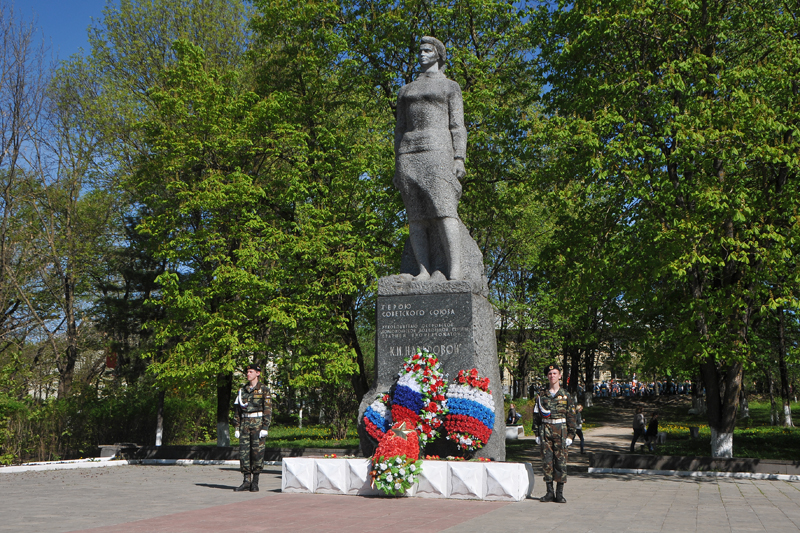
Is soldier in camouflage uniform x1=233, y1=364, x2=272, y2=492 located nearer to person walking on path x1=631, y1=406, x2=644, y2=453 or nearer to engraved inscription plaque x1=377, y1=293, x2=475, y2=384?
engraved inscription plaque x1=377, y1=293, x2=475, y2=384

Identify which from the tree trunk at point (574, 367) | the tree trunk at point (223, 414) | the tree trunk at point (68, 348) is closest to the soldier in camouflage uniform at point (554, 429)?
the tree trunk at point (223, 414)

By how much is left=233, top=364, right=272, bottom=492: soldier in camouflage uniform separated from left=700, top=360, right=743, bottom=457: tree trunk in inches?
404

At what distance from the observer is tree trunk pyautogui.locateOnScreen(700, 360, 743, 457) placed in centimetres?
1512

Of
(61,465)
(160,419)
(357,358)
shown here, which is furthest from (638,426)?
(61,465)

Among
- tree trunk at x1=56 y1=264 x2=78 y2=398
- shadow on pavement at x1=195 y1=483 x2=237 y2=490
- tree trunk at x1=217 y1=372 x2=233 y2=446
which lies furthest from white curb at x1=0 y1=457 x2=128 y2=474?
shadow on pavement at x1=195 y1=483 x2=237 y2=490

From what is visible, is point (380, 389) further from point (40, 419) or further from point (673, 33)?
point (40, 419)

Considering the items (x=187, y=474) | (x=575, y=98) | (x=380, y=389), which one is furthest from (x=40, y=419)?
(x=575, y=98)

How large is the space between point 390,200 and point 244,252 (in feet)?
14.1

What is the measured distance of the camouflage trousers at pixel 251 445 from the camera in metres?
9.54

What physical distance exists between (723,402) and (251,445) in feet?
36.1

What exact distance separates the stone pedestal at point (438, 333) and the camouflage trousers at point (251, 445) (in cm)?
148

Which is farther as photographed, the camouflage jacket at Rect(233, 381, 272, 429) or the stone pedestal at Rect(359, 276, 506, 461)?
the stone pedestal at Rect(359, 276, 506, 461)

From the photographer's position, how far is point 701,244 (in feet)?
43.5

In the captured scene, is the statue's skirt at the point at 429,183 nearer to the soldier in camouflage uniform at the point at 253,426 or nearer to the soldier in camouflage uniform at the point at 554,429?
the soldier in camouflage uniform at the point at 554,429
